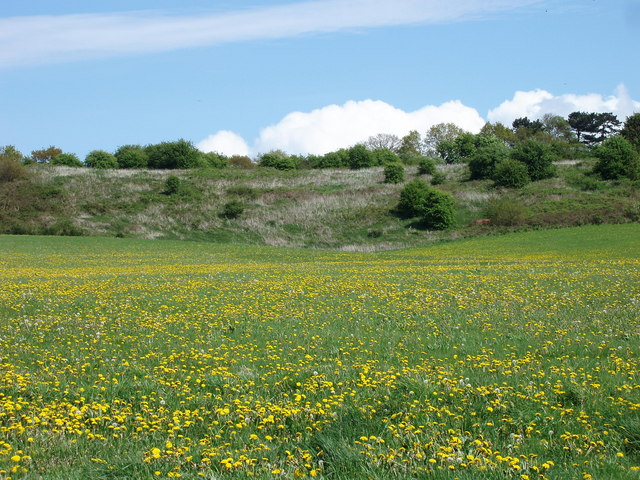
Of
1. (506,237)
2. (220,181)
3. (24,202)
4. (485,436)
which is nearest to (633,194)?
(506,237)

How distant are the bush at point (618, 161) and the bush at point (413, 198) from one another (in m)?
23.6

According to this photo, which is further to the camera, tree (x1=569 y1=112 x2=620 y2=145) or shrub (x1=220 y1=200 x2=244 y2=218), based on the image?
tree (x1=569 y1=112 x2=620 y2=145)

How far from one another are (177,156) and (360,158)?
3228 cm

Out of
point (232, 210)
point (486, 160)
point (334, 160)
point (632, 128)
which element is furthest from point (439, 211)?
point (632, 128)

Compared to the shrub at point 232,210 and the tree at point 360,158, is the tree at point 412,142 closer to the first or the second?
the tree at point 360,158

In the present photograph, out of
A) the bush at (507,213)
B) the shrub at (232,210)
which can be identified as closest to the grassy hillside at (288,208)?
the bush at (507,213)

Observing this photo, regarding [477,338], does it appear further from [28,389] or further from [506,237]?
[506,237]

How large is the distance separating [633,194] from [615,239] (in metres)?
21.6

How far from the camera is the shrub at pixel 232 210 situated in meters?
72.0

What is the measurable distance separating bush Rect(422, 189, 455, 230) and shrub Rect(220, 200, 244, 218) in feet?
75.6

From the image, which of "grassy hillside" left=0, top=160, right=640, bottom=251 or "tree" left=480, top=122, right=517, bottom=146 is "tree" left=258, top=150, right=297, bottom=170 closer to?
"grassy hillside" left=0, top=160, right=640, bottom=251

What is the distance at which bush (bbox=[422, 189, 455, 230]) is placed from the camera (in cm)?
6400

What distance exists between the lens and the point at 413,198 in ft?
223

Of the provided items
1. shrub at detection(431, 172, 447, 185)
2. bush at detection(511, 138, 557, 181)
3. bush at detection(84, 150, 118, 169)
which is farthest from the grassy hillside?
bush at detection(84, 150, 118, 169)
